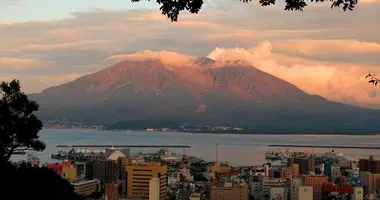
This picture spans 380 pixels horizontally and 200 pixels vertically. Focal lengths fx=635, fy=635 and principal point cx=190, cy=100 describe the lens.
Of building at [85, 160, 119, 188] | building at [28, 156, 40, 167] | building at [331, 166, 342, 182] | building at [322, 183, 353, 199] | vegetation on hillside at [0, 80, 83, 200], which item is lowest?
building at [331, 166, 342, 182]

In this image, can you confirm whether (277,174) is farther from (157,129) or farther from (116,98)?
(116,98)

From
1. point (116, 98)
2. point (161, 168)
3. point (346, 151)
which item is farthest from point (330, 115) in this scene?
point (161, 168)

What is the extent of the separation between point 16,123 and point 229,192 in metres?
12.7

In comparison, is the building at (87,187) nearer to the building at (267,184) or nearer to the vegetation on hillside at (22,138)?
the building at (267,184)

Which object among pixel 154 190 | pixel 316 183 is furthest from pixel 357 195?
pixel 154 190

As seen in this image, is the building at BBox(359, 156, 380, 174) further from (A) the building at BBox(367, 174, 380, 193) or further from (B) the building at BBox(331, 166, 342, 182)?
(A) the building at BBox(367, 174, 380, 193)

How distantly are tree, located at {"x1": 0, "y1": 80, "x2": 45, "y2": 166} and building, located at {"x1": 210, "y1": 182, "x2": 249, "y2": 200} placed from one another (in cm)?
1250

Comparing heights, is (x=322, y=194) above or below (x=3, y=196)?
below

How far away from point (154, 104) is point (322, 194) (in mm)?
72660

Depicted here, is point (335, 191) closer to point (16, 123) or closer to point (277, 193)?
point (277, 193)

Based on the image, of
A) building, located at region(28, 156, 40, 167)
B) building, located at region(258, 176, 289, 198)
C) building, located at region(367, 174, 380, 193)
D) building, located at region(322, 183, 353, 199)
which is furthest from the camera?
building, located at region(367, 174, 380, 193)

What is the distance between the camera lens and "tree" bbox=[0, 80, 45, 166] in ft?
14.6

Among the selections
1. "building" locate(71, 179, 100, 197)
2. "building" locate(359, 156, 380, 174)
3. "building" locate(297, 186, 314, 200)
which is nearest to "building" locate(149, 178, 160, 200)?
"building" locate(71, 179, 100, 197)

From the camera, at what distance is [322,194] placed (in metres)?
18.9
